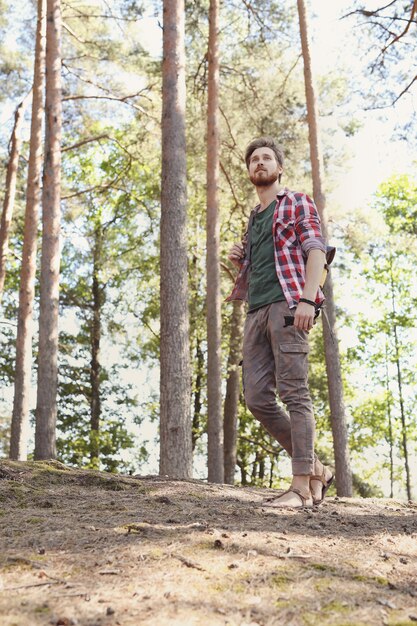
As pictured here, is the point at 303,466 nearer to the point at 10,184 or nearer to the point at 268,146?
the point at 268,146

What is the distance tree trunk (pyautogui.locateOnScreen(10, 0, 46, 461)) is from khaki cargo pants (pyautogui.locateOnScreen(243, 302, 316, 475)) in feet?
28.4

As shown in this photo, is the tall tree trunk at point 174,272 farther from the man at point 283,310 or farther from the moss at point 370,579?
the moss at point 370,579

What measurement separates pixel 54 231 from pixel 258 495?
716 centimetres

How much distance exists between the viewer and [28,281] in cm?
1291

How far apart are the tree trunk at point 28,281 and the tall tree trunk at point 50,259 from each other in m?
1.80

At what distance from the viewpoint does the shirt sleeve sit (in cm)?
405

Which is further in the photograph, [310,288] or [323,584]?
[310,288]

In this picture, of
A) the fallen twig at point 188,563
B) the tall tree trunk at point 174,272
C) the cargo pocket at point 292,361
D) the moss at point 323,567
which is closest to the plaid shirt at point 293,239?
the cargo pocket at point 292,361

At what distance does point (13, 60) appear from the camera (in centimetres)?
1590

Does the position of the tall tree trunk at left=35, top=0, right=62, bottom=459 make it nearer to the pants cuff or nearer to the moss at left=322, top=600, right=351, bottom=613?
the pants cuff

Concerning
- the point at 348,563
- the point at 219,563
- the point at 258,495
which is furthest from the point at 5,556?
the point at 258,495

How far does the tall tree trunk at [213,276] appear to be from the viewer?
39.3 feet

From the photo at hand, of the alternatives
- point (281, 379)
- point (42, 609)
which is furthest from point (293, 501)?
point (42, 609)

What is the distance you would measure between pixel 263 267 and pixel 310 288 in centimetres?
43
